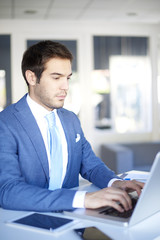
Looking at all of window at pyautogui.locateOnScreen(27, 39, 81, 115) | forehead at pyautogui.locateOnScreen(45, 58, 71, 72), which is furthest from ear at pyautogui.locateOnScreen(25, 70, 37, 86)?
window at pyautogui.locateOnScreen(27, 39, 81, 115)

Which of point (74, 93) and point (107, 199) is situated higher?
point (74, 93)

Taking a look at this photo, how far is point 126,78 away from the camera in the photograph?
695 centimetres

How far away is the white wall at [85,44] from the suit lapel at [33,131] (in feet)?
14.3

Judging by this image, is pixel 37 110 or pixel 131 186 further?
pixel 37 110

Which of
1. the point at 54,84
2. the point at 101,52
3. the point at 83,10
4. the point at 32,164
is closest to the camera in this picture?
the point at 32,164

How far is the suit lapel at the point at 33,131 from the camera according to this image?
169cm

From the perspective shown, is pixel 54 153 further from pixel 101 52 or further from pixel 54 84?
pixel 101 52

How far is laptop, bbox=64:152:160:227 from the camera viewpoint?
3.66 feet

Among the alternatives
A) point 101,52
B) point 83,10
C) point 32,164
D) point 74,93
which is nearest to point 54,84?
point 32,164

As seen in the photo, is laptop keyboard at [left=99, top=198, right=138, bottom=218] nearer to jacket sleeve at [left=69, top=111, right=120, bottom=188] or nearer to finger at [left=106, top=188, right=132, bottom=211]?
finger at [left=106, top=188, right=132, bottom=211]

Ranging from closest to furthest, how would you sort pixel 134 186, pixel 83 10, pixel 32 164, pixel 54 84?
pixel 134 186 < pixel 32 164 < pixel 54 84 < pixel 83 10

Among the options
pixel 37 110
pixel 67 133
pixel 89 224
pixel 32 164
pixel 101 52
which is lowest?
pixel 89 224

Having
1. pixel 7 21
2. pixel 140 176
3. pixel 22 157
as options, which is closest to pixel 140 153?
pixel 7 21

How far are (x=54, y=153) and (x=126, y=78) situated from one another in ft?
17.6
